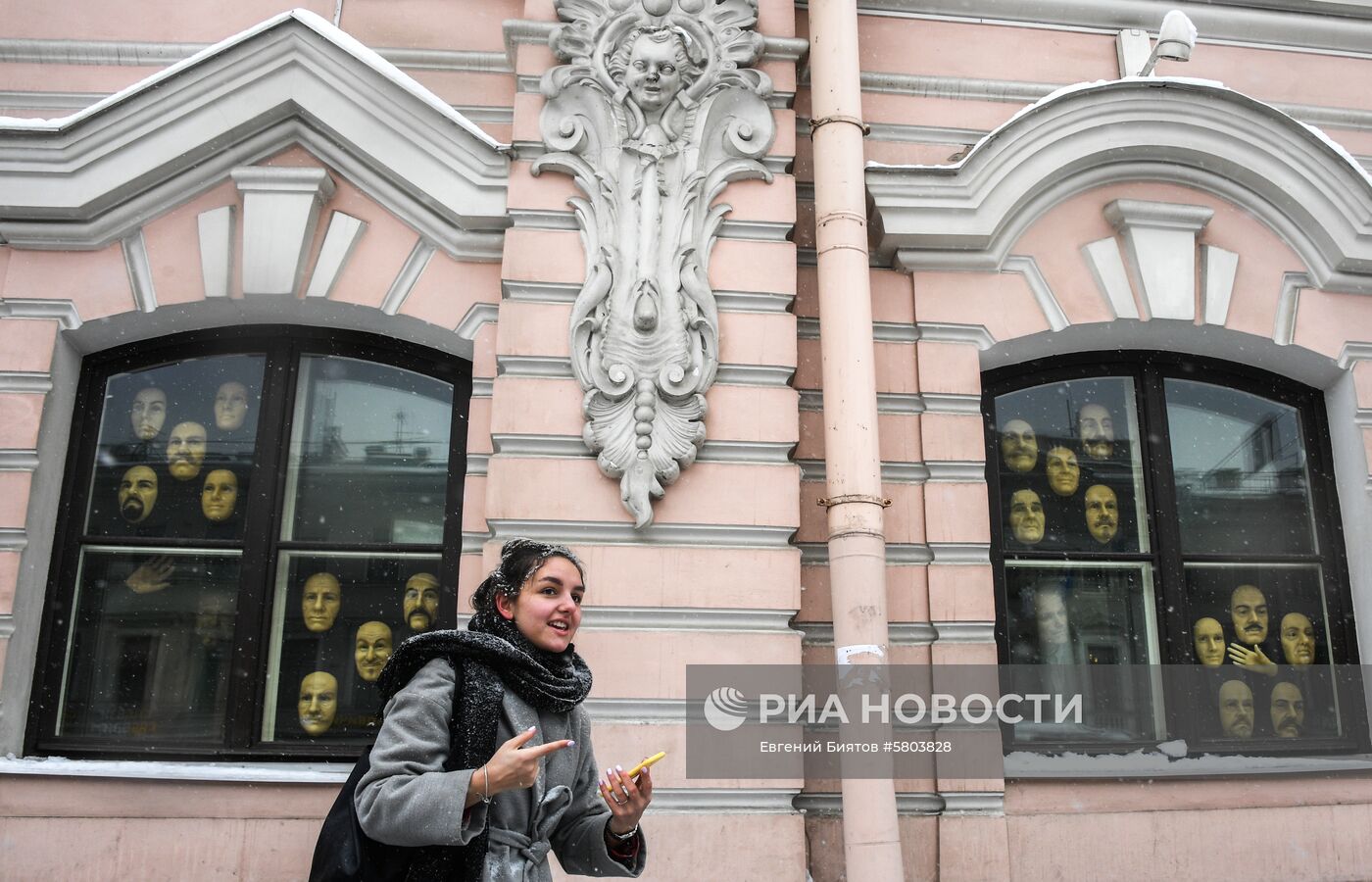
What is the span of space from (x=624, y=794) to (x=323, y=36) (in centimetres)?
336

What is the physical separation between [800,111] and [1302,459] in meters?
2.67

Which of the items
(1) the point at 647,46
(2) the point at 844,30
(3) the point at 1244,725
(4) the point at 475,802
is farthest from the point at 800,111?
(4) the point at 475,802

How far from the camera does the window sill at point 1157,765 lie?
3.98m

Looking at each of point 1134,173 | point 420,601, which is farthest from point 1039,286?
point 420,601

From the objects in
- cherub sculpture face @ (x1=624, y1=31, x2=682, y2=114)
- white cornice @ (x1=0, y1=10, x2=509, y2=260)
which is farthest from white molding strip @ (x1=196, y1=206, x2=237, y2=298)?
cherub sculpture face @ (x1=624, y1=31, x2=682, y2=114)

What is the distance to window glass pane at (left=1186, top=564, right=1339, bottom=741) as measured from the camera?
4.39 metres

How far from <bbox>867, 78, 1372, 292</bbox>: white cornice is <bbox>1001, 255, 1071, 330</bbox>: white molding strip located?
0.05m

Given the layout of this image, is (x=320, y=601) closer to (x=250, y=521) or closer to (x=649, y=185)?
(x=250, y=521)

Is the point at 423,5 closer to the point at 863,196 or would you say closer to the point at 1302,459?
the point at 863,196

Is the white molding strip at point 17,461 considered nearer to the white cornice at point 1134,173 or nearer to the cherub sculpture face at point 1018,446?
the white cornice at point 1134,173

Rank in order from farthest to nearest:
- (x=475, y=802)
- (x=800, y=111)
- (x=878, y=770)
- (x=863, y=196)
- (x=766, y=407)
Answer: (x=800, y=111), (x=863, y=196), (x=766, y=407), (x=878, y=770), (x=475, y=802)

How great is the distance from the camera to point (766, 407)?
3881 mm

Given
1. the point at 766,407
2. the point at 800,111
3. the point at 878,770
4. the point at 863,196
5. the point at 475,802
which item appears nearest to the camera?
the point at 475,802

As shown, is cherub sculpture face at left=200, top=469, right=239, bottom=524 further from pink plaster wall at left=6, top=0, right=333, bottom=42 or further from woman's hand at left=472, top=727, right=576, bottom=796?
woman's hand at left=472, top=727, right=576, bottom=796
